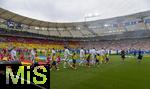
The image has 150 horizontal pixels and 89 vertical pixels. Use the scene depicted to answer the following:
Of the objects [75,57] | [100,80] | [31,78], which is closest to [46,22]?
[75,57]

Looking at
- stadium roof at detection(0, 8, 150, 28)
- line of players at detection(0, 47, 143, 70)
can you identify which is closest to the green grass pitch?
line of players at detection(0, 47, 143, 70)

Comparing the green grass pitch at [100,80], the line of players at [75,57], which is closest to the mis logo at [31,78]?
the green grass pitch at [100,80]

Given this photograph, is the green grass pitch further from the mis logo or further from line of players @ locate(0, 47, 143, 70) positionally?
line of players @ locate(0, 47, 143, 70)

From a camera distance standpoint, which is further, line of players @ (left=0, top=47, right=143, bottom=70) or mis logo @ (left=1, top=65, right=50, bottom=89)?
line of players @ (left=0, top=47, right=143, bottom=70)

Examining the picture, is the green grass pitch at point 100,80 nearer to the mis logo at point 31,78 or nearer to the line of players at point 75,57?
the mis logo at point 31,78

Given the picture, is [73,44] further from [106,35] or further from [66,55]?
[66,55]

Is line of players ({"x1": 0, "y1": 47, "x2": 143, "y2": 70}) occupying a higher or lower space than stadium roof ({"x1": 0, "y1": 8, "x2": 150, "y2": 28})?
lower

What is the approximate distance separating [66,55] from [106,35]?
55.6 metres

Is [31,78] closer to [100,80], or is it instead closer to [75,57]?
[100,80]

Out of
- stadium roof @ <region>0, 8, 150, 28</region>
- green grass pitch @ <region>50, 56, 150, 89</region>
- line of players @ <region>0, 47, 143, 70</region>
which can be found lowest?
green grass pitch @ <region>50, 56, 150, 89</region>

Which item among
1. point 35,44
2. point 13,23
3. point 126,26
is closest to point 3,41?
point 13,23

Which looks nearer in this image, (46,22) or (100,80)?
(100,80)

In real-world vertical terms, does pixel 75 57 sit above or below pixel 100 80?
above

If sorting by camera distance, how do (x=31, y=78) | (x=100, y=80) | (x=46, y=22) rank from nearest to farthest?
(x=31, y=78) → (x=100, y=80) → (x=46, y=22)
